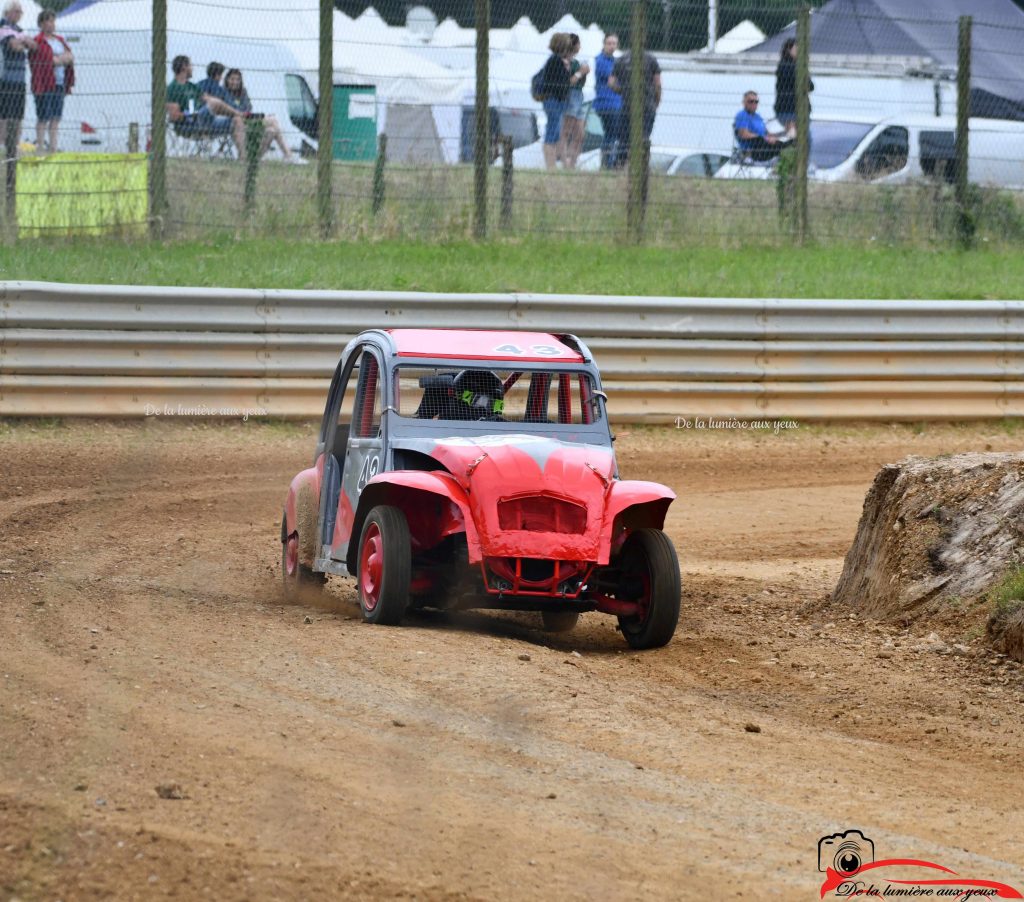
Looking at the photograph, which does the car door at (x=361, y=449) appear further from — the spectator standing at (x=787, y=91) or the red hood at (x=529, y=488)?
the spectator standing at (x=787, y=91)

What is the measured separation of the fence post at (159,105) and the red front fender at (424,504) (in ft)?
27.5

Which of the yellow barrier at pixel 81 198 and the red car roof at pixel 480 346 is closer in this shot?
the red car roof at pixel 480 346

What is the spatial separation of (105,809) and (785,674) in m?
3.35

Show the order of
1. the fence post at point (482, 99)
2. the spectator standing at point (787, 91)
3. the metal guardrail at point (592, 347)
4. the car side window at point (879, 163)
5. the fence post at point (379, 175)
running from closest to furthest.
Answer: the metal guardrail at point (592, 347)
the fence post at point (482, 99)
the fence post at point (379, 175)
the spectator standing at point (787, 91)
the car side window at point (879, 163)

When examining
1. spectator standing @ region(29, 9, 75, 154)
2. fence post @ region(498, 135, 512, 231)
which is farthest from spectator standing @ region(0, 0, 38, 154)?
fence post @ region(498, 135, 512, 231)

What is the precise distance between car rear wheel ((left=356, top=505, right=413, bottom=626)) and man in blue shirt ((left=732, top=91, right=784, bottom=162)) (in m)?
11.3

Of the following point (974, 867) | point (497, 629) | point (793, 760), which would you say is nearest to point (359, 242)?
point (497, 629)

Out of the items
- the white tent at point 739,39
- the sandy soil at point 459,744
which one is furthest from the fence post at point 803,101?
the sandy soil at point 459,744

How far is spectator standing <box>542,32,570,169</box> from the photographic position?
16.4 metres

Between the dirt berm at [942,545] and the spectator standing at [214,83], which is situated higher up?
the spectator standing at [214,83]

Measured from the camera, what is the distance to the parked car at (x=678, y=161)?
54.1 feet

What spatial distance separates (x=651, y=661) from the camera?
693 cm

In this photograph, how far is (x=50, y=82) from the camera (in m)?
15.8
